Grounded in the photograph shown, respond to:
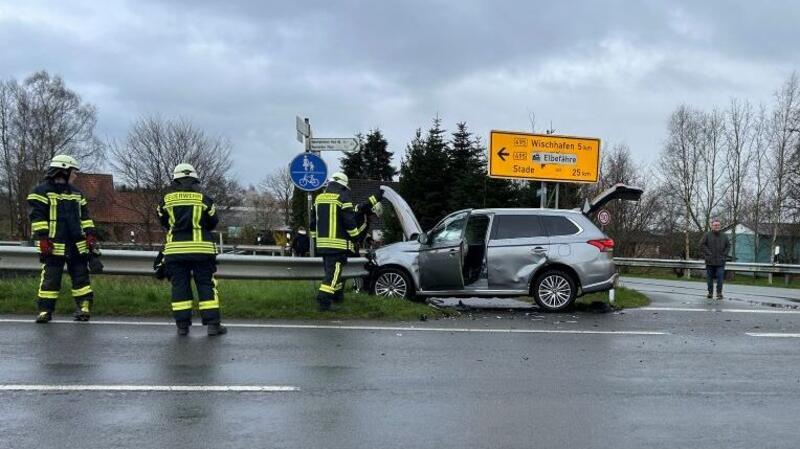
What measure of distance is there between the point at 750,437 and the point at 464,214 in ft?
23.3

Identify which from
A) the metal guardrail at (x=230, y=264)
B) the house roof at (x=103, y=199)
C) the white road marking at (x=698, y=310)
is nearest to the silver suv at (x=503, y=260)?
the metal guardrail at (x=230, y=264)

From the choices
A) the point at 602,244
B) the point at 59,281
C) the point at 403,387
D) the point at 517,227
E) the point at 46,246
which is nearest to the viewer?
the point at 403,387

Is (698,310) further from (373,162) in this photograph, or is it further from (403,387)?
(373,162)

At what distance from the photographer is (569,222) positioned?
37.2ft

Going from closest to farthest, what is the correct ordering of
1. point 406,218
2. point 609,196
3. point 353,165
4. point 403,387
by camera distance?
point 403,387 → point 406,218 → point 609,196 → point 353,165

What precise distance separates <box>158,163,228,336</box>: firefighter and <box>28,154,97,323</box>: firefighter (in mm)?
1451

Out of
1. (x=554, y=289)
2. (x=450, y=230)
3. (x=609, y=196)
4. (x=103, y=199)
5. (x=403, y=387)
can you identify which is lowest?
(x=403, y=387)

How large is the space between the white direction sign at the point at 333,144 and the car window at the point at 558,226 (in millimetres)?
3516

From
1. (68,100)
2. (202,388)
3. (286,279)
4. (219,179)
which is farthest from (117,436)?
(68,100)

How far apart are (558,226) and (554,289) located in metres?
1.07

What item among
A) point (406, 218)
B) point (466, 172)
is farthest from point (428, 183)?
point (406, 218)

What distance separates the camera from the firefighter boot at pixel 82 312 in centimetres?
852

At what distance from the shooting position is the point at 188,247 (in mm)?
7641

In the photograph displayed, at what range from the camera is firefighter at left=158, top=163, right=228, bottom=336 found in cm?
765
